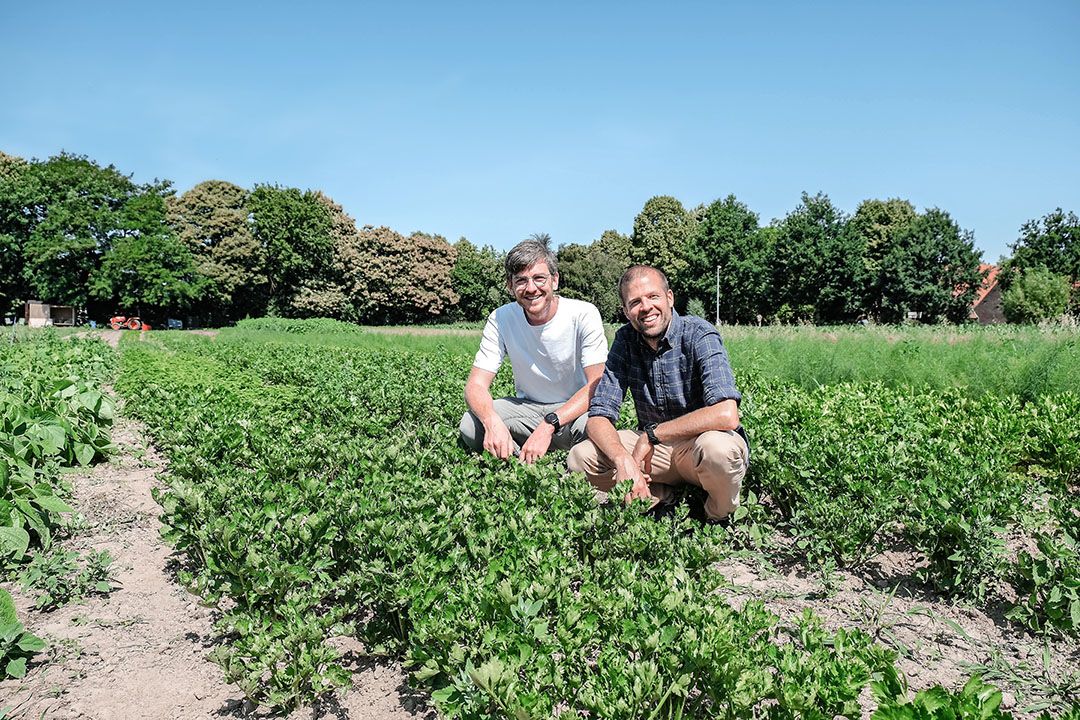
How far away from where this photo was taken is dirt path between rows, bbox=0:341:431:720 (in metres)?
2.69

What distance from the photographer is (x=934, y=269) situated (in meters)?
42.0

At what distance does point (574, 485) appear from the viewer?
368 cm

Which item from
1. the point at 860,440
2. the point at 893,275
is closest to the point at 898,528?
the point at 860,440

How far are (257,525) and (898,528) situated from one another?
3.73 meters

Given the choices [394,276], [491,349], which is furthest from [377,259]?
[491,349]

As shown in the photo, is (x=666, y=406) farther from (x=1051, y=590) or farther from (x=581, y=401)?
(x=1051, y=590)

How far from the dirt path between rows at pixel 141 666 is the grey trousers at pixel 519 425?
6.89ft

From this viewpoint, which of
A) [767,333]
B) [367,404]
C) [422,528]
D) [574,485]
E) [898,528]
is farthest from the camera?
[767,333]

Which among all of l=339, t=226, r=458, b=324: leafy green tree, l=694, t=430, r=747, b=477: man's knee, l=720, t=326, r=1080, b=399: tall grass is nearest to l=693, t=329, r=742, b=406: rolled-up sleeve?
l=694, t=430, r=747, b=477: man's knee

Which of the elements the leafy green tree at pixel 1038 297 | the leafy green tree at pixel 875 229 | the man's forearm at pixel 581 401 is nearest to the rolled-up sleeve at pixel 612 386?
the man's forearm at pixel 581 401

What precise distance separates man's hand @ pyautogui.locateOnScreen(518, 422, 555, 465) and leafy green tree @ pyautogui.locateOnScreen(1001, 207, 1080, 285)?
44619 millimetres

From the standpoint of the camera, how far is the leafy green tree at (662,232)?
58812 mm

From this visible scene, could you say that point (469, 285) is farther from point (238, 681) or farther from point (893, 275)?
point (238, 681)

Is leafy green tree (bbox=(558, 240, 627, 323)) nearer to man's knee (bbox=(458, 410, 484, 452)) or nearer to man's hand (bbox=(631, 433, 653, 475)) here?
man's knee (bbox=(458, 410, 484, 452))
